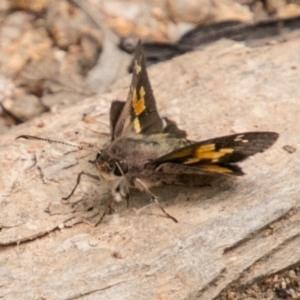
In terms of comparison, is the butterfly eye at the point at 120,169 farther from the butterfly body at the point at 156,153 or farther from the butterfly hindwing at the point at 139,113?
the butterfly hindwing at the point at 139,113

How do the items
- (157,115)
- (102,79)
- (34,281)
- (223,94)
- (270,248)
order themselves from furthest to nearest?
(102,79) < (223,94) < (157,115) < (270,248) < (34,281)

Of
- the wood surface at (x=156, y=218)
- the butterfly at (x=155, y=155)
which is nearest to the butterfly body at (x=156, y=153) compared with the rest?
the butterfly at (x=155, y=155)

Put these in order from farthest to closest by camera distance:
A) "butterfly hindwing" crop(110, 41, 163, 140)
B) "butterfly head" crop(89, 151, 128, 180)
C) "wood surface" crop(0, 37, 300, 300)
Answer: "butterfly hindwing" crop(110, 41, 163, 140), "butterfly head" crop(89, 151, 128, 180), "wood surface" crop(0, 37, 300, 300)

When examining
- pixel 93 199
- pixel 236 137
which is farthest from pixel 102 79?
pixel 236 137

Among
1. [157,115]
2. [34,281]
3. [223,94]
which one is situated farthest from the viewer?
[223,94]

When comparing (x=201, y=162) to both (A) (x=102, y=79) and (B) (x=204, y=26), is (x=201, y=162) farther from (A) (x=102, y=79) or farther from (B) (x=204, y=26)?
(B) (x=204, y=26)

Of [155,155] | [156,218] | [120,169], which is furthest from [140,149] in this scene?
[156,218]

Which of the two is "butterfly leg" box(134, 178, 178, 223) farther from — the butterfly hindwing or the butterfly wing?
the butterfly hindwing

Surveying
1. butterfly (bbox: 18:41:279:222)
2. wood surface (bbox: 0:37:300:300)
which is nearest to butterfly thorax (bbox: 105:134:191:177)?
butterfly (bbox: 18:41:279:222)

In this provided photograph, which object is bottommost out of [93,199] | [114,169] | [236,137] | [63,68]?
[63,68]
